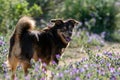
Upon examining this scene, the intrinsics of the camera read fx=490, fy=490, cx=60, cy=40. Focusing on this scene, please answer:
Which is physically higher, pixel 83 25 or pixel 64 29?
pixel 64 29

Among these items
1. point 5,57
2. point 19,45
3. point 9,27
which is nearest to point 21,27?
point 19,45

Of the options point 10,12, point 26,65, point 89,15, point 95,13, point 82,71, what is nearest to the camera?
point 82,71

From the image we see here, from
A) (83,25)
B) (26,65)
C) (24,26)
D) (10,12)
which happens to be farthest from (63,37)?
(83,25)

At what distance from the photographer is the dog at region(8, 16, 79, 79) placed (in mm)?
7852

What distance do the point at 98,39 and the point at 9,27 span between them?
2.53m

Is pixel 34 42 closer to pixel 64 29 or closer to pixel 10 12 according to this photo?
pixel 64 29

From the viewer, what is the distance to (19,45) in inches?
309

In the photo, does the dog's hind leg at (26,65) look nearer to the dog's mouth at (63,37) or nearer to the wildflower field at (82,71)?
the wildflower field at (82,71)

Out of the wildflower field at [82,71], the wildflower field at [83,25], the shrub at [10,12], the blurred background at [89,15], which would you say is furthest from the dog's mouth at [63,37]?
the blurred background at [89,15]

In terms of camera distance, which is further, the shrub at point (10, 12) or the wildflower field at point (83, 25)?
the shrub at point (10, 12)

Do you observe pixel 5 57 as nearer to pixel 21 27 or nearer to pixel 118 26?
pixel 21 27

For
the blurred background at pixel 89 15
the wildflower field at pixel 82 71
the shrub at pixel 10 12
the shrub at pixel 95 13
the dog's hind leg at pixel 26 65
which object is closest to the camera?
the wildflower field at pixel 82 71

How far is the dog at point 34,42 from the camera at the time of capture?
7852 millimetres

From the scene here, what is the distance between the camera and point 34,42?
317 inches
